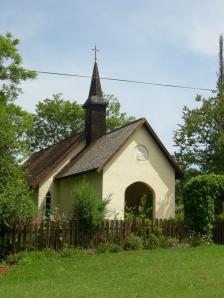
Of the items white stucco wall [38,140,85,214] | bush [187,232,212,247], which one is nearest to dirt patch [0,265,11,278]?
bush [187,232,212,247]

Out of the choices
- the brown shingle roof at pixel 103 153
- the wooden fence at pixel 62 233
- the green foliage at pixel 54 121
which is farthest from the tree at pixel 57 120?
the wooden fence at pixel 62 233

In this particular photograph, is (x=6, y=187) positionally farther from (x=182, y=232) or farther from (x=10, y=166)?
(x=182, y=232)

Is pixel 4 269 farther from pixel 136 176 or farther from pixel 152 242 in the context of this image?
pixel 136 176

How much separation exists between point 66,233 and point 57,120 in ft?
105

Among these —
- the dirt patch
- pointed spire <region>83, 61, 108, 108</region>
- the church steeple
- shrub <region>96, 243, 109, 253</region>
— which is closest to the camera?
the dirt patch

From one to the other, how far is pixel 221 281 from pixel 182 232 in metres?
8.96

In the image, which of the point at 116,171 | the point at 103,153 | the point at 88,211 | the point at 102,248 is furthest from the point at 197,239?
the point at 103,153

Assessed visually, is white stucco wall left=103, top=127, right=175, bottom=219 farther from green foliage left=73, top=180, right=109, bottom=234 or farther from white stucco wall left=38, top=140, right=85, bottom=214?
white stucco wall left=38, top=140, right=85, bottom=214

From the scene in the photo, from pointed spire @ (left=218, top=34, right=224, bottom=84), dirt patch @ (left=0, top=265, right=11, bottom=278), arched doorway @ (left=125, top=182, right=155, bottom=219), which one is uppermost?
pointed spire @ (left=218, top=34, right=224, bottom=84)

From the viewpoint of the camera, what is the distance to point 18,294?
10242 millimetres

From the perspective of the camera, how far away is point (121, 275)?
12531 mm

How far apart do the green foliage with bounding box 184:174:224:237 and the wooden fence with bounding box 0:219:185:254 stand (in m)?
1.04

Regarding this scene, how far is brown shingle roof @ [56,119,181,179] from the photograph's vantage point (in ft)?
73.9

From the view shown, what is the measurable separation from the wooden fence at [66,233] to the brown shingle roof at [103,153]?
382cm
